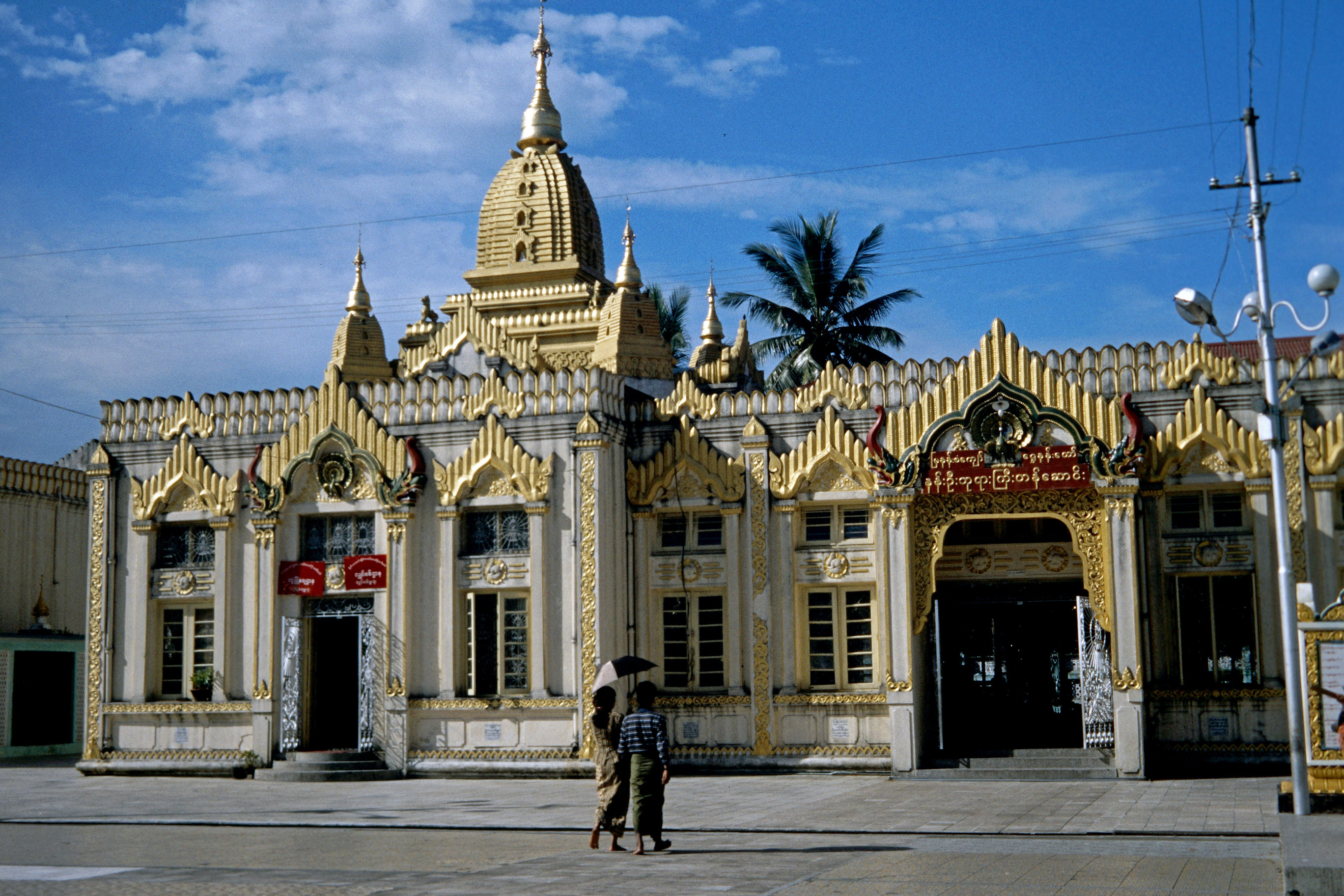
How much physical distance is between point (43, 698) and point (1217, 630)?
22.4 m

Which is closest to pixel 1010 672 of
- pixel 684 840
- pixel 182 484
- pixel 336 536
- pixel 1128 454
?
pixel 1128 454

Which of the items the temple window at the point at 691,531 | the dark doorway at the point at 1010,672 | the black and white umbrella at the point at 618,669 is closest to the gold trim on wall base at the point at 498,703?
the temple window at the point at 691,531

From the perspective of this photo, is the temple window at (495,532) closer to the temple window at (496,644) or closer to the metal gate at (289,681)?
the temple window at (496,644)

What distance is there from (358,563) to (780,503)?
268 inches

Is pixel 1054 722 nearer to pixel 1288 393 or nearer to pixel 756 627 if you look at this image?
pixel 756 627

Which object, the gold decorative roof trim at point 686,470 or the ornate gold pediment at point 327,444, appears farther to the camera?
the ornate gold pediment at point 327,444

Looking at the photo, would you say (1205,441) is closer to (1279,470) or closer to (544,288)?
(1279,470)

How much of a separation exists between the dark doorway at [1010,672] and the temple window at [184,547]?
12.1m

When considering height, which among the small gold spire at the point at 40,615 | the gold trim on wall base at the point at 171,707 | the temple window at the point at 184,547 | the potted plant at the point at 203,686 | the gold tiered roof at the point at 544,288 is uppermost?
the gold tiered roof at the point at 544,288

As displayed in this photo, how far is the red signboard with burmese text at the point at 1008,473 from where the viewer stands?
20594 millimetres

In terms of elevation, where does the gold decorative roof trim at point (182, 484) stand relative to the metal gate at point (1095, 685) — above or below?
above

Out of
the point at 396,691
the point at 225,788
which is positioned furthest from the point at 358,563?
the point at 225,788

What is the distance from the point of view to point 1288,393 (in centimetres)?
1485

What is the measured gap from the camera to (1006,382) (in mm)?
21047
